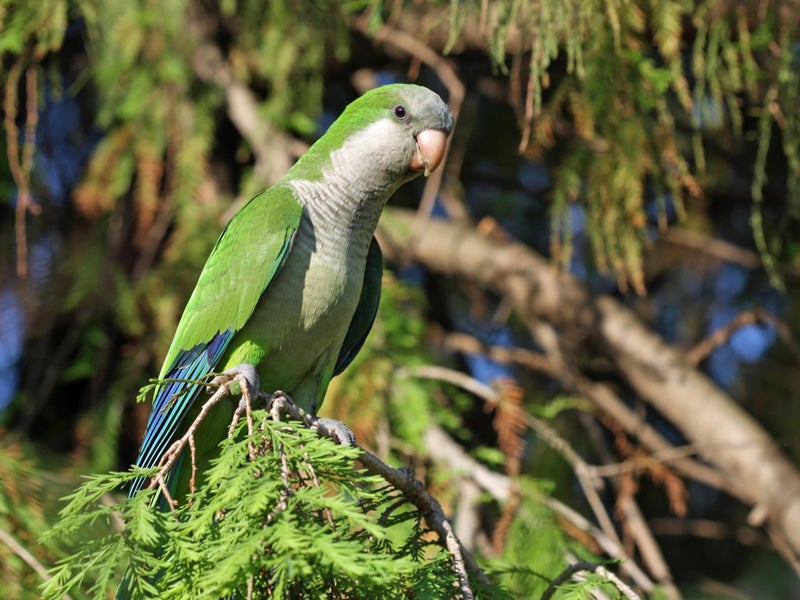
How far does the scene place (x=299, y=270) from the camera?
280 cm

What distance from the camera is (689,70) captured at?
4.79 m

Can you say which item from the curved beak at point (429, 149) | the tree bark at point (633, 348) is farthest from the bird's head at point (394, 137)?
the tree bark at point (633, 348)

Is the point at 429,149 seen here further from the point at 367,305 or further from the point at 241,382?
the point at 241,382

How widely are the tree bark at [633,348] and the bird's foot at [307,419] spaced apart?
83.4 inches

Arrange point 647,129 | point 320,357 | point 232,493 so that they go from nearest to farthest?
point 232,493
point 320,357
point 647,129

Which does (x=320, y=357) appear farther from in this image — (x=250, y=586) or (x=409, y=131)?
(x=250, y=586)

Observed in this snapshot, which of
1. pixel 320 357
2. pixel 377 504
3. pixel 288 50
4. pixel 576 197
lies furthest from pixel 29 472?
pixel 576 197

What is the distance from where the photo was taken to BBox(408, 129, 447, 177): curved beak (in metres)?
2.96

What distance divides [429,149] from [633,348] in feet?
6.14

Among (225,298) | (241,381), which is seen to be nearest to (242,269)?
(225,298)

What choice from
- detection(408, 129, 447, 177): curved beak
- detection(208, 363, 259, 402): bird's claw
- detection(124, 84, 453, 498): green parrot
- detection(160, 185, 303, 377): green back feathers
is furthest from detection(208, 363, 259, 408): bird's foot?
detection(408, 129, 447, 177): curved beak

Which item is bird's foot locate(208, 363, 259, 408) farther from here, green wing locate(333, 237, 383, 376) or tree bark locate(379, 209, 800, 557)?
tree bark locate(379, 209, 800, 557)

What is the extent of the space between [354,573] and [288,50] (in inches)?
121

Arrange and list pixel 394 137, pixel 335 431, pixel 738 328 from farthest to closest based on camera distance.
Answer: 1. pixel 738 328
2. pixel 394 137
3. pixel 335 431
